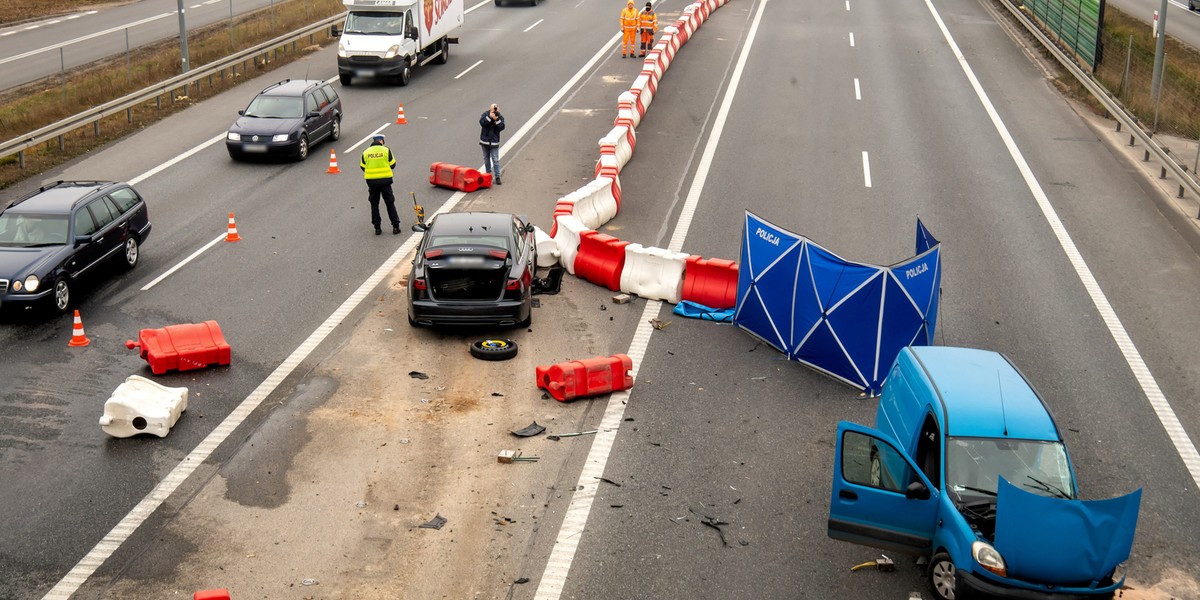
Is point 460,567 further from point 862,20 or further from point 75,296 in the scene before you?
point 862,20

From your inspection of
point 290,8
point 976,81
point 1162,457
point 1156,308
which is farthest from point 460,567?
point 290,8

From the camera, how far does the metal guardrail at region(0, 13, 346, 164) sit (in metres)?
26.1

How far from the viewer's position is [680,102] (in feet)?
104

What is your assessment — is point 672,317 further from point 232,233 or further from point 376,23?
point 376,23

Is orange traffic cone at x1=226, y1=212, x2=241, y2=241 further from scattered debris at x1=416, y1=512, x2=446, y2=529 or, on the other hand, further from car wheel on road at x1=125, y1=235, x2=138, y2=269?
scattered debris at x1=416, y1=512, x2=446, y2=529

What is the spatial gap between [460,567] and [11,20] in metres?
45.3

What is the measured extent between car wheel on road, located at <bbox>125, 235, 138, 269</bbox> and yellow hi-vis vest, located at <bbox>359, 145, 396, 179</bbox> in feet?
12.8

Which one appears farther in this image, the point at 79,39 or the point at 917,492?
the point at 79,39

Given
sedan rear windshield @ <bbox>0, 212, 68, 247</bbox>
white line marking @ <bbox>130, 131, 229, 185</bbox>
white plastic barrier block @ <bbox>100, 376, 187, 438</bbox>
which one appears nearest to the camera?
white plastic barrier block @ <bbox>100, 376, 187, 438</bbox>

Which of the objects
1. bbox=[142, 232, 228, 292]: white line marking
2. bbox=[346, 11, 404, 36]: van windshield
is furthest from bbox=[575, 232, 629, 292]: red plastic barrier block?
bbox=[346, 11, 404, 36]: van windshield

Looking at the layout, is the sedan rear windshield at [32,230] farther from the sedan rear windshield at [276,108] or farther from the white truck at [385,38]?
the white truck at [385,38]

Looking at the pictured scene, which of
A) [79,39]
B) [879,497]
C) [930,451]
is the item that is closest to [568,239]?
[930,451]

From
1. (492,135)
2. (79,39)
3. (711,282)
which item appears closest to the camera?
(711,282)

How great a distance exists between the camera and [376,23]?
116 ft
